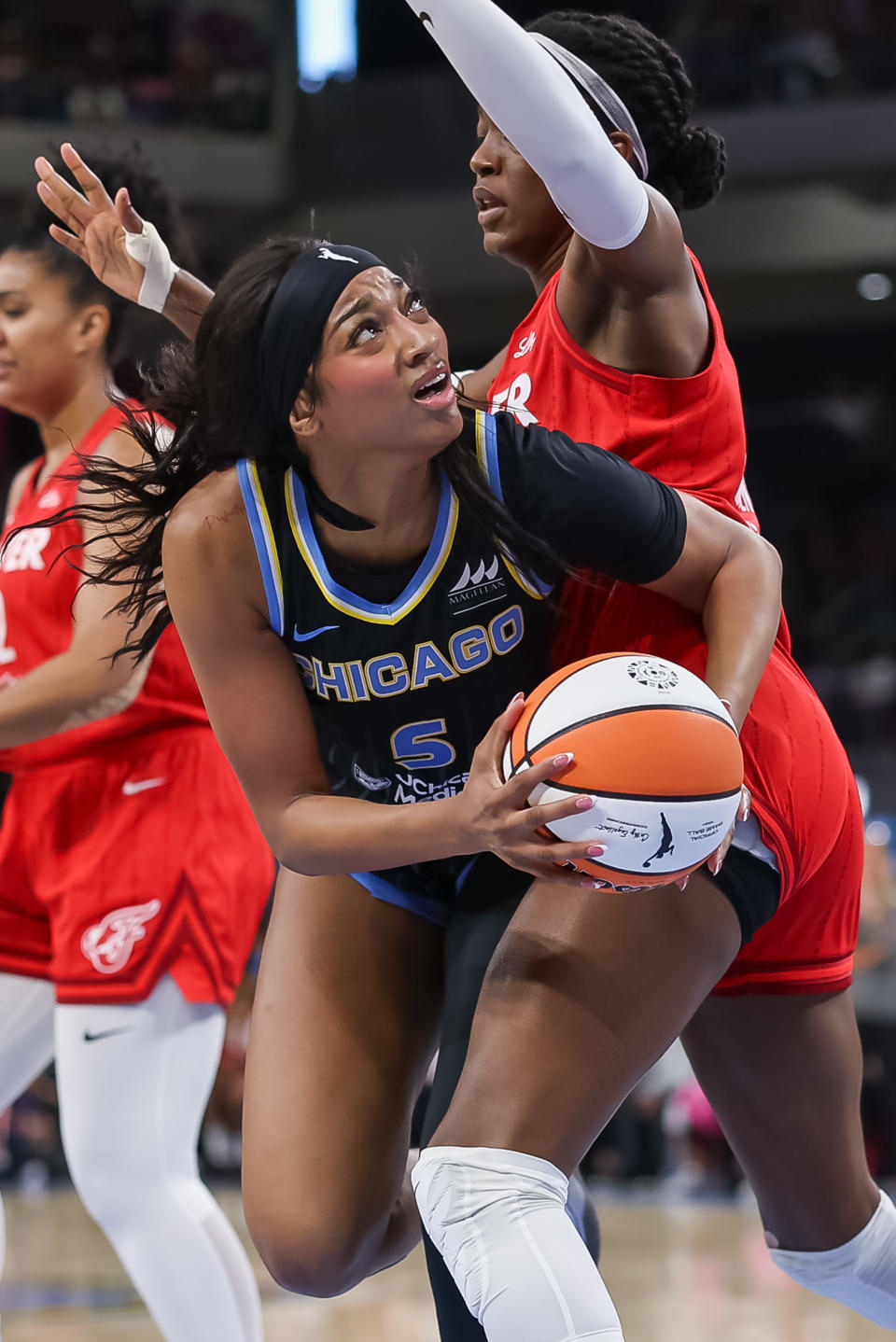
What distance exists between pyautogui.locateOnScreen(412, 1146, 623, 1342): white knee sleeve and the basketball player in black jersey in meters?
0.15

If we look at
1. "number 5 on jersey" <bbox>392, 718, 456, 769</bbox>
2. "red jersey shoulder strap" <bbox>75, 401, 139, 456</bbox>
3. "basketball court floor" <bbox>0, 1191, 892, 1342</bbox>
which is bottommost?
"basketball court floor" <bbox>0, 1191, 892, 1342</bbox>

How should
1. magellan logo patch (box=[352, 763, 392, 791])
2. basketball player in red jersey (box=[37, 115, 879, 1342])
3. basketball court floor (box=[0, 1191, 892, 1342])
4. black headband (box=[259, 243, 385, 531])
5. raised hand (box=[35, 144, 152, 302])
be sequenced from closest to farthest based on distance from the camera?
black headband (box=[259, 243, 385, 531]) < basketball player in red jersey (box=[37, 115, 879, 1342]) < magellan logo patch (box=[352, 763, 392, 791]) < raised hand (box=[35, 144, 152, 302]) < basketball court floor (box=[0, 1191, 892, 1342])

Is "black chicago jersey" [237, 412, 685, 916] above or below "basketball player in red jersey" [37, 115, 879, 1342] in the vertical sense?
above

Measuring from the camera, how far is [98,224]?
9.14 ft

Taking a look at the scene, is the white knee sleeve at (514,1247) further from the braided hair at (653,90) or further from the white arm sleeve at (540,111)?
the braided hair at (653,90)

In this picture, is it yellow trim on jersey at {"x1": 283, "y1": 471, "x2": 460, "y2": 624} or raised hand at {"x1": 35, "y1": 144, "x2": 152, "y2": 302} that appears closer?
yellow trim on jersey at {"x1": 283, "y1": 471, "x2": 460, "y2": 624}

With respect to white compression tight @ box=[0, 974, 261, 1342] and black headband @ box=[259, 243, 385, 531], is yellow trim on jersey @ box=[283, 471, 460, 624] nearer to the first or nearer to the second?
black headband @ box=[259, 243, 385, 531]

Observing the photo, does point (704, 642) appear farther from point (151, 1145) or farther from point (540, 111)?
point (151, 1145)

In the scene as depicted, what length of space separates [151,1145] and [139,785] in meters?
0.66

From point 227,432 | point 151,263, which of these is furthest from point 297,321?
point 151,263

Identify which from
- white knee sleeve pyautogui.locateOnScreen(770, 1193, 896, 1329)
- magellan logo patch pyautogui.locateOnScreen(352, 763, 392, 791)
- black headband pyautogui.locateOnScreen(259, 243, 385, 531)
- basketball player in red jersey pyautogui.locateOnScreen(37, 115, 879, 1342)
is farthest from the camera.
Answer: white knee sleeve pyautogui.locateOnScreen(770, 1193, 896, 1329)

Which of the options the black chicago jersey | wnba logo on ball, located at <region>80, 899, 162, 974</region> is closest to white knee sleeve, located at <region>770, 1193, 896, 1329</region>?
the black chicago jersey

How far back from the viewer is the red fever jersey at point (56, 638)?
10.5ft

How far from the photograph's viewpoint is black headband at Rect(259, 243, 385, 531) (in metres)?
2.09
